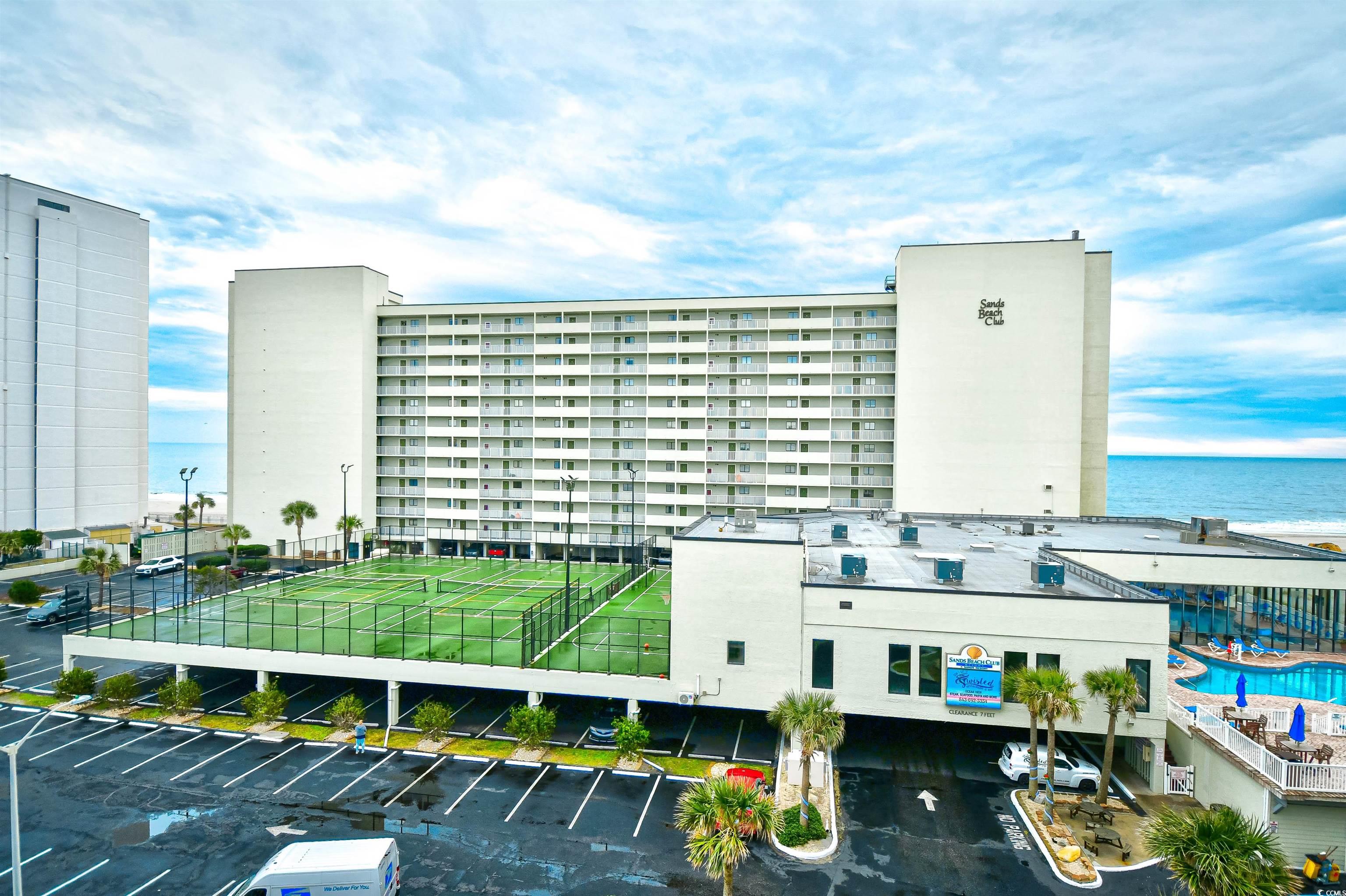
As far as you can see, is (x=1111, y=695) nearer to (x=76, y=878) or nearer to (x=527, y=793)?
(x=527, y=793)

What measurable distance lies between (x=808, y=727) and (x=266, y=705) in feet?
87.4

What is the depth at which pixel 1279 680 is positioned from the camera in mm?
35781

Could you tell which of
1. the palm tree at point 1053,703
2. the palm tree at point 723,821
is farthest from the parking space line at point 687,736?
the palm tree at point 1053,703

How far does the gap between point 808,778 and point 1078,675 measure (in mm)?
11881

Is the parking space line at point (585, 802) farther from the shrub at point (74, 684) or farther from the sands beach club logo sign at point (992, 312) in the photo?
the sands beach club logo sign at point (992, 312)

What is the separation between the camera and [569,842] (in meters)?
24.0

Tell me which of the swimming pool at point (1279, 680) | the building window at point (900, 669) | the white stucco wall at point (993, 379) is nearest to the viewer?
the building window at point (900, 669)

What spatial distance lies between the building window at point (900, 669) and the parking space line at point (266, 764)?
2705cm

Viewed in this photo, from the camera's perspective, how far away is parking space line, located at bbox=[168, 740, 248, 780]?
1128 inches

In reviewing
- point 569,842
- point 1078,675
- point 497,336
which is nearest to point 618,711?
point 569,842

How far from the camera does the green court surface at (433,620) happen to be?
3578 centimetres

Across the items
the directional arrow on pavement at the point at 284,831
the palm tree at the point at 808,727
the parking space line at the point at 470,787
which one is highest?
the palm tree at the point at 808,727

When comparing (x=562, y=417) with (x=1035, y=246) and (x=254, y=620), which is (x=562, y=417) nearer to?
(x=254, y=620)

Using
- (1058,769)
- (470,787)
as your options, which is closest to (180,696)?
(470,787)
